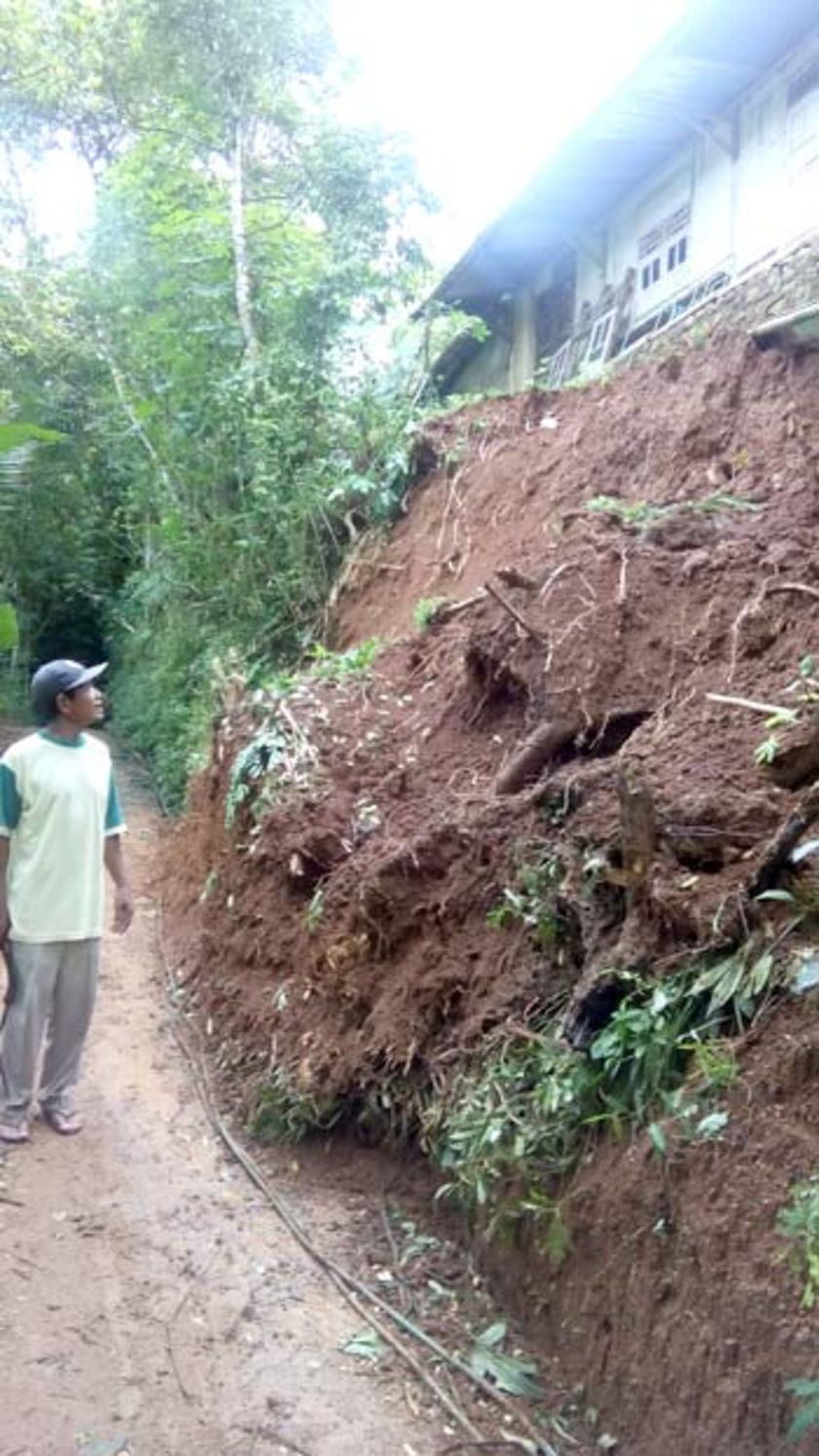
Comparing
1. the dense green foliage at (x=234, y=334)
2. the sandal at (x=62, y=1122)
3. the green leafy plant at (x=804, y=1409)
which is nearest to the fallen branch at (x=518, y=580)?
the sandal at (x=62, y=1122)

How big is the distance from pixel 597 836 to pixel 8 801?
7.32 ft

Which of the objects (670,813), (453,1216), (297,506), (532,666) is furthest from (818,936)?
(297,506)

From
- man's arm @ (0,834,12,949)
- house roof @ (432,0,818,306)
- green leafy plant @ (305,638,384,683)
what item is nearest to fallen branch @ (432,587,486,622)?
green leafy plant @ (305,638,384,683)

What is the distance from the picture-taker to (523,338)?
1473 cm

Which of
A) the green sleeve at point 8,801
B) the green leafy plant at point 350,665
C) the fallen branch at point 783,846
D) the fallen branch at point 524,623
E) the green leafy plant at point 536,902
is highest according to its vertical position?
the fallen branch at point 524,623

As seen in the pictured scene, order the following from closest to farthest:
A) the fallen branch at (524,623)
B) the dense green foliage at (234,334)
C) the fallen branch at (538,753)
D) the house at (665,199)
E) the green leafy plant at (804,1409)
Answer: the green leafy plant at (804,1409) < the fallen branch at (538,753) < the fallen branch at (524,623) < the house at (665,199) < the dense green foliage at (234,334)

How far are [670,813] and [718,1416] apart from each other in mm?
1702

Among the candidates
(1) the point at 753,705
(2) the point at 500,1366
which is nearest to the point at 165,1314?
(2) the point at 500,1366

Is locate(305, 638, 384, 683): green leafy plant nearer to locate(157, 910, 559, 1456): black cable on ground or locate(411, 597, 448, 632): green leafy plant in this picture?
locate(411, 597, 448, 632): green leafy plant

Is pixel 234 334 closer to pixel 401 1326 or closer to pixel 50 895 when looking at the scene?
pixel 50 895

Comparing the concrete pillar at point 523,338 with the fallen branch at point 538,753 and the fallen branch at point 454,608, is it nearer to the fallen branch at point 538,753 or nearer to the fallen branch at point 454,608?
the fallen branch at point 454,608

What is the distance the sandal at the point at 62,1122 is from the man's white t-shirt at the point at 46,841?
2.28 feet

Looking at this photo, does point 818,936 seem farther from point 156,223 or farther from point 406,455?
point 156,223

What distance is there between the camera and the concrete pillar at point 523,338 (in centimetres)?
1448
